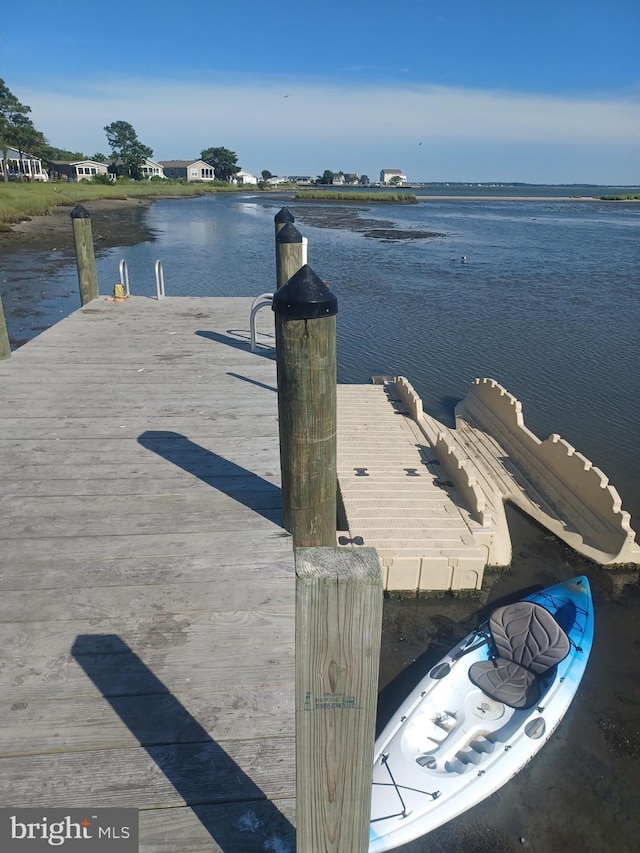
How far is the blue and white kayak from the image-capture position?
15.7 feet

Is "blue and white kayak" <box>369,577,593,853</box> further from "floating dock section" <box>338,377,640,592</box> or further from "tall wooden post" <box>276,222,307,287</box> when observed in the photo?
"tall wooden post" <box>276,222,307,287</box>

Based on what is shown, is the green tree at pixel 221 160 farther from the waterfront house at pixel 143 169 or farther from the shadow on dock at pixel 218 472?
the shadow on dock at pixel 218 472

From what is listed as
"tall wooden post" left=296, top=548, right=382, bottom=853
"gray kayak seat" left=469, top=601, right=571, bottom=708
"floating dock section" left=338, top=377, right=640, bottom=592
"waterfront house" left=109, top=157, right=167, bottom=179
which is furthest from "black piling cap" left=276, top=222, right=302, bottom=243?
"waterfront house" left=109, top=157, right=167, bottom=179

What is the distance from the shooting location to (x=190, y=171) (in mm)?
146125

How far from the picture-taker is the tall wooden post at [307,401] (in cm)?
362

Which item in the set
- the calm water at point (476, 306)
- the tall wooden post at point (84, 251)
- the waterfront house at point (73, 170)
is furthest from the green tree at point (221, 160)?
the tall wooden post at point (84, 251)

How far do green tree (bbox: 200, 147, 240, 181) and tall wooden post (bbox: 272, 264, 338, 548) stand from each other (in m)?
164

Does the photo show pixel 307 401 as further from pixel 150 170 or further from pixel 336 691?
pixel 150 170

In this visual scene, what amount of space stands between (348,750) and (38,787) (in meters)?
1.51

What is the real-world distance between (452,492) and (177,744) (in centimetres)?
652

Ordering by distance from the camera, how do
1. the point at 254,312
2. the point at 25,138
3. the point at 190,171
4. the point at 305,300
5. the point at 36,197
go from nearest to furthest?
1. the point at 305,300
2. the point at 254,312
3. the point at 36,197
4. the point at 25,138
5. the point at 190,171

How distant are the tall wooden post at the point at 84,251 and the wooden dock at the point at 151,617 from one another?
5.48m

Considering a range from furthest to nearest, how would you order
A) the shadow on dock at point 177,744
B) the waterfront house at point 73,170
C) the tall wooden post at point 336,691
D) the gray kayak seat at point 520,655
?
the waterfront house at point 73,170 < the gray kayak seat at point 520,655 < the shadow on dock at point 177,744 < the tall wooden post at point 336,691

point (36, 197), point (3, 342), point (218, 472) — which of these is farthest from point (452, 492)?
point (36, 197)
